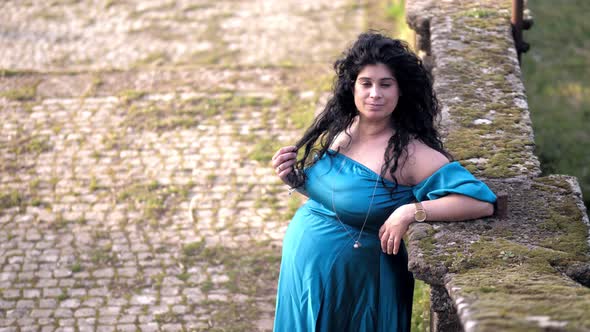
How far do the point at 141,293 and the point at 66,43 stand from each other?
5560 millimetres

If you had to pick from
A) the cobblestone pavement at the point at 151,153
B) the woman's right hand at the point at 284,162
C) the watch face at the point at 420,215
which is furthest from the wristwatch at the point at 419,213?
the cobblestone pavement at the point at 151,153

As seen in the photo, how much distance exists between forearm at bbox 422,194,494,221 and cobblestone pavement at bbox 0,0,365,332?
2.25 m

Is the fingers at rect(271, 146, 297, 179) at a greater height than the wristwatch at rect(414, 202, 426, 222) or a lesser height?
greater

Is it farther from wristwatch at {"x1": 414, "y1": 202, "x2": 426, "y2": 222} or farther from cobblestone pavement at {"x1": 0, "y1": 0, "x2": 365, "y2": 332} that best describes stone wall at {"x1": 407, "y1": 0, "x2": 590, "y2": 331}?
cobblestone pavement at {"x1": 0, "y1": 0, "x2": 365, "y2": 332}

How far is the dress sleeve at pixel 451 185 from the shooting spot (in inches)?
143

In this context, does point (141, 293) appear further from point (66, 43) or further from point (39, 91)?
point (66, 43)

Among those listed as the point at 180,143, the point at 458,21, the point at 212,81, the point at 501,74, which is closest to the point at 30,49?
the point at 212,81

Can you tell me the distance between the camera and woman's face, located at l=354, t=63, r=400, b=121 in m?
3.85

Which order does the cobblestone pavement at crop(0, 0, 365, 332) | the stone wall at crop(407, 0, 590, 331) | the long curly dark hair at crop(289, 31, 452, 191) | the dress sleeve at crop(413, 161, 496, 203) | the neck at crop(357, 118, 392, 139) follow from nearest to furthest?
1. the stone wall at crop(407, 0, 590, 331)
2. the dress sleeve at crop(413, 161, 496, 203)
3. the long curly dark hair at crop(289, 31, 452, 191)
4. the neck at crop(357, 118, 392, 139)
5. the cobblestone pavement at crop(0, 0, 365, 332)

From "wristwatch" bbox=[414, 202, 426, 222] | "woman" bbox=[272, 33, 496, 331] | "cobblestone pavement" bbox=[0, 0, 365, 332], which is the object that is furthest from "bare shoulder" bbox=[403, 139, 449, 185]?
"cobblestone pavement" bbox=[0, 0, 365, 332]

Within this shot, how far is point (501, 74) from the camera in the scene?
543cm

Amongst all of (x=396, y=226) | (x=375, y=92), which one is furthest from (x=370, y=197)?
(x=375, y=92)

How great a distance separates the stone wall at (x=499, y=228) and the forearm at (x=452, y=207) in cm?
5

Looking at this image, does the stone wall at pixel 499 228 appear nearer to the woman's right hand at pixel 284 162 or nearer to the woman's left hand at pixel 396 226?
the woman's left hand at pixel 396 226
